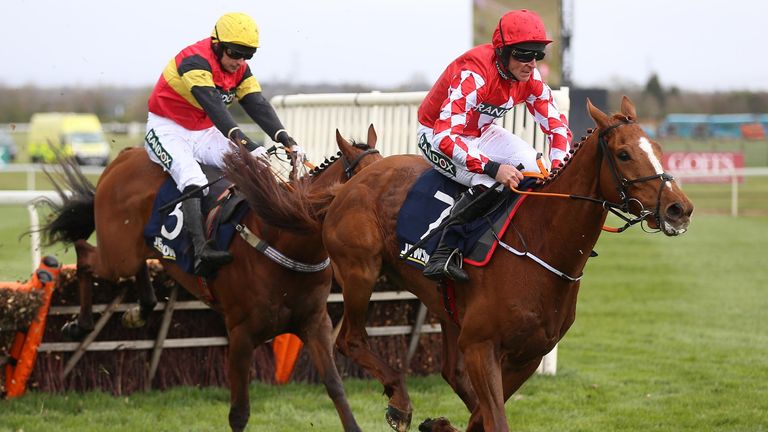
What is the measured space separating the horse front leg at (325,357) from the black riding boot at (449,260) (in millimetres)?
924

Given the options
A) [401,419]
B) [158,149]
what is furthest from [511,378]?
[158,149]

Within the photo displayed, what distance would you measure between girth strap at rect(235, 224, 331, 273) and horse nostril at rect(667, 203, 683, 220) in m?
2.17

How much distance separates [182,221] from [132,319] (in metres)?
1.10

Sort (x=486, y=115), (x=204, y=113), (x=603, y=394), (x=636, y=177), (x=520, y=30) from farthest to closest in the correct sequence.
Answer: (x=603, y=394), (x=204, y=113), (x=486, y=115), (x=520, y=30), (x=636, y=177)

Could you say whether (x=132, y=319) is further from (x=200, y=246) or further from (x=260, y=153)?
(x=260, y=153)

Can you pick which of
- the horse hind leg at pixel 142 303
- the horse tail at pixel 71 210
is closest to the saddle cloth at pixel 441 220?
the horse hind leg at pixel 142 303

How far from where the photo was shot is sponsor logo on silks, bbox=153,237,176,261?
594 cm

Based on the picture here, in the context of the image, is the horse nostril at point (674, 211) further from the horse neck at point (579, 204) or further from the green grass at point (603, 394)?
the green grass at point (603, 394)

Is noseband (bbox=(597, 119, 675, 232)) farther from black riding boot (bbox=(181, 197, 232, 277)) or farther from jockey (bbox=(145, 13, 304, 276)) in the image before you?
black riding boot (bbox=(181, 197, 232, 277))

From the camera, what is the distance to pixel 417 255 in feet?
16.3

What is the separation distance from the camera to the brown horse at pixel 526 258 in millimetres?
4125

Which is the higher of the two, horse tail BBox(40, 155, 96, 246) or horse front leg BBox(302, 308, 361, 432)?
horse tail BBox(40, 155, 96, 246)

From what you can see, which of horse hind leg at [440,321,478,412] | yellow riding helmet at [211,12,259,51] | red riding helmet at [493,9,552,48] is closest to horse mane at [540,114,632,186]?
red riding helmet at [493,9,552,48]

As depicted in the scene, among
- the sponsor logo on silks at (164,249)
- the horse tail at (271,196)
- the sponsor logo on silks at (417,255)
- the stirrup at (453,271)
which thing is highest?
the horse tail at (271,196)
